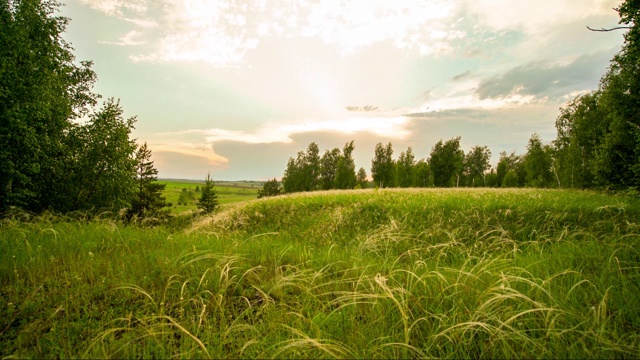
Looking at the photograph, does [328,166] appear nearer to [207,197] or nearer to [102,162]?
[207,197]

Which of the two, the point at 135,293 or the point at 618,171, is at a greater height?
the point at 618,171

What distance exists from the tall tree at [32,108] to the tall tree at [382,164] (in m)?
57.3

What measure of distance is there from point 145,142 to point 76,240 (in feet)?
163

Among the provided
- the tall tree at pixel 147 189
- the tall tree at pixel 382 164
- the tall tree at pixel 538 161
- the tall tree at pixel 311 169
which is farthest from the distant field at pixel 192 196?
the tall tree at pixel 538 161

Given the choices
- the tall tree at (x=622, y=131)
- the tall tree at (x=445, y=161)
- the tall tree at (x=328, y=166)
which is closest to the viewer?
the tall tree at (x=622, y=131)

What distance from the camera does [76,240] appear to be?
455 centimetres

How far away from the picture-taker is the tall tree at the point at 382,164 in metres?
67.8

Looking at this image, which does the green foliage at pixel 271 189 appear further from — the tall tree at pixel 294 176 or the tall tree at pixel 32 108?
the tall tree at pixel 32 108

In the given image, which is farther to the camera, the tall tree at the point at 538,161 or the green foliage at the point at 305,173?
the green foliage at the point at 305,173

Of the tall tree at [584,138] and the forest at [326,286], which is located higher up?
the tall tree at [584,138]

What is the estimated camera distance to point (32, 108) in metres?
14.9

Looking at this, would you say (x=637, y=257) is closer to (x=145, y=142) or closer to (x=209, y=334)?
(x=209, y=334)

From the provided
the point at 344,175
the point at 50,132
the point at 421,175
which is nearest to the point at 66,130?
the point at 50,132

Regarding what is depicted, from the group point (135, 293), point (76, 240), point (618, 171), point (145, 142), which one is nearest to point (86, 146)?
point (76, 240)
